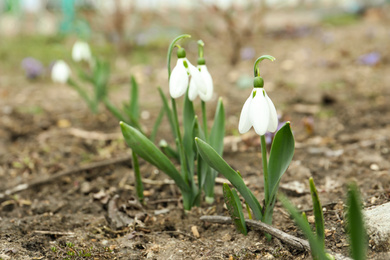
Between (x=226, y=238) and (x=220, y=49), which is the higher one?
(x=220, y=49)

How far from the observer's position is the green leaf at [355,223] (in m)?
1.04

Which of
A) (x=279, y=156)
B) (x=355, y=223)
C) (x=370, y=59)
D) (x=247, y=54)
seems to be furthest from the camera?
(x=247, y=54)

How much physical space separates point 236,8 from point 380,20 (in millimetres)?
3720

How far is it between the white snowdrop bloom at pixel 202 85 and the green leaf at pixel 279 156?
1.10 ft

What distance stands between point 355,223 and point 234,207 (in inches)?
23.5

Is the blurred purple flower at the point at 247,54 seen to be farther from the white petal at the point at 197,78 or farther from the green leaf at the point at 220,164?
the green leaf at the point at 220,164

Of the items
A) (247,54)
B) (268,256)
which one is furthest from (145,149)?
(247,54)

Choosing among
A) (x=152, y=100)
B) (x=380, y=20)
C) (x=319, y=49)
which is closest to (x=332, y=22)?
(x=380, y=20)

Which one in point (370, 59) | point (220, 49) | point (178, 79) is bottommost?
point (178, 79)

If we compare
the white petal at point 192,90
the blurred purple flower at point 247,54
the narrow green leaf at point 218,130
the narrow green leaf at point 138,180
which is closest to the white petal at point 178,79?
the white petal at point 192,90

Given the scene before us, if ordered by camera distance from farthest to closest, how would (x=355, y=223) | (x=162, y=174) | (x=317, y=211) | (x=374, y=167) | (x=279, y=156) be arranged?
(x=162, y=174) → (x=374, y=167) → (x=279, y=156) → (x=317, y=211) → (x=355, y=223)

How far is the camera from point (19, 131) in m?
3.21

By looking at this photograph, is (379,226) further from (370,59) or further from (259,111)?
(370,59)

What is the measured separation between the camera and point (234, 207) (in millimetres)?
1605
